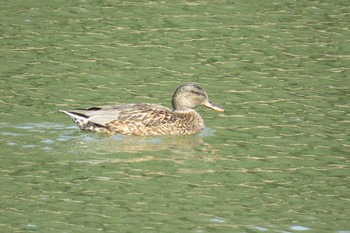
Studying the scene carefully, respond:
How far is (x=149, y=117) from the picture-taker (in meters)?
16.1

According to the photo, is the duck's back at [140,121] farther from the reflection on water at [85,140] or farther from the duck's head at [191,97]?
the duck's head at [191,97]

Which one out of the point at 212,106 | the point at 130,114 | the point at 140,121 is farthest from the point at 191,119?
the point at 130,114

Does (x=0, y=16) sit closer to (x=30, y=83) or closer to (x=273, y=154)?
(x=30, y=83)

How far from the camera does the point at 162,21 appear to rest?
69.6ft

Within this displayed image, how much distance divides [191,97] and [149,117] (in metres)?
0.88

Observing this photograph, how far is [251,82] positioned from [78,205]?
21.2 feet

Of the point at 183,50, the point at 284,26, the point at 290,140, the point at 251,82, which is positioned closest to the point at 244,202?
the point at 290,140

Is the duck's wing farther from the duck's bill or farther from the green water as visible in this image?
the duck's bill

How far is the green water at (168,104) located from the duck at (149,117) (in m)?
0.22

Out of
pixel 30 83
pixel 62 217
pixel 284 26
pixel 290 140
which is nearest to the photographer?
pixel 62 217

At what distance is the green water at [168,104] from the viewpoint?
40.4 feet

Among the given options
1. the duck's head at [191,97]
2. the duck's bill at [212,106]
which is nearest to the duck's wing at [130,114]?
the duck's head at [191,97]

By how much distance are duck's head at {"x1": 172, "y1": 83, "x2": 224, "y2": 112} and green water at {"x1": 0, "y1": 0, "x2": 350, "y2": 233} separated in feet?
1.22

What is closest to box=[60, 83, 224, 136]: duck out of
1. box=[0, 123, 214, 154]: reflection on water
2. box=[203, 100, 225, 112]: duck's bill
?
box=[203, 100, 225, 112]: duck's bill
